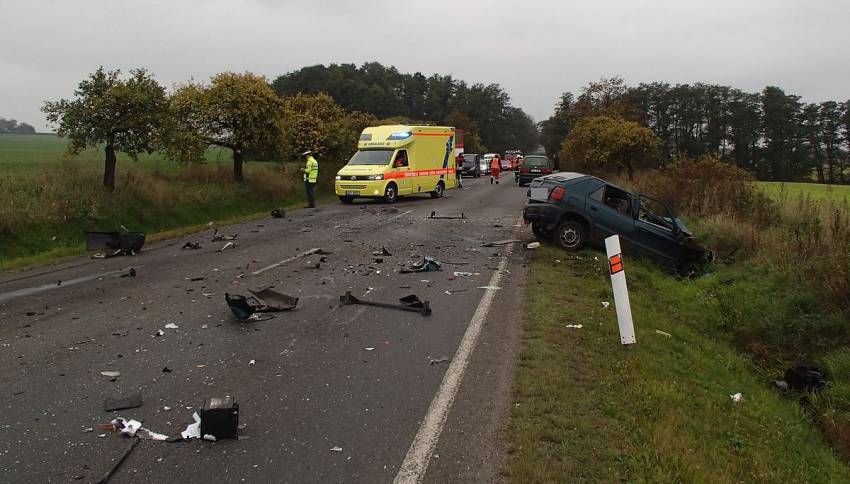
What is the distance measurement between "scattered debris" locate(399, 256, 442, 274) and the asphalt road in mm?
210

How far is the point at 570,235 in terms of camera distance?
1122 cm

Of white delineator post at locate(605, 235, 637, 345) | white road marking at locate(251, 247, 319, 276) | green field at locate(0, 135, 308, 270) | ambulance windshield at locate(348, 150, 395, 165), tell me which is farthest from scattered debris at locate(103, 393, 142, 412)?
ambulance windshield at locate(348, 150, 395, 165)

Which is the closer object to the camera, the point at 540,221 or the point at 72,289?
the point at 72,289

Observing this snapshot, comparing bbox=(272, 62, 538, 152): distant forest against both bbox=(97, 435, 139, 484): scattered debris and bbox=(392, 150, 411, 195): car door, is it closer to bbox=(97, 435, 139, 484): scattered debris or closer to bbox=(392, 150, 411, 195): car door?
bbox=(392, 150, 411, 195): car door

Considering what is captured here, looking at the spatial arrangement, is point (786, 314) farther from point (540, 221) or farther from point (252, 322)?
point (252, 322)

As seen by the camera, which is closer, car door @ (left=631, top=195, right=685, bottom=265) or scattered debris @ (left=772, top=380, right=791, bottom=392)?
scattered debris @ (left=772, top=380, right=791, bottom=392)

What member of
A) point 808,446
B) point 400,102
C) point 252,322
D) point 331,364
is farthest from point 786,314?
point 400,102

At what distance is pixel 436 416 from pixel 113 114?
1327 centimetres

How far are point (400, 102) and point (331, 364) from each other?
102605 mm

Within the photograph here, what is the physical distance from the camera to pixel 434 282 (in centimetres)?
860

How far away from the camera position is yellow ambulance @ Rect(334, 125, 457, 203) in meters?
20.6

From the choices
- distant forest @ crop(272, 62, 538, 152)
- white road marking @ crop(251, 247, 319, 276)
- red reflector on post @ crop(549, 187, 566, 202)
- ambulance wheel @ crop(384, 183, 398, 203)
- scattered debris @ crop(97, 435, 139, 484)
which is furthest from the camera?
distant forest @ crop(272, 62, 538, 152)

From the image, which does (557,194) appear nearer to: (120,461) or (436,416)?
(436,416)

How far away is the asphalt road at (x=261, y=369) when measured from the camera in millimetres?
3559
